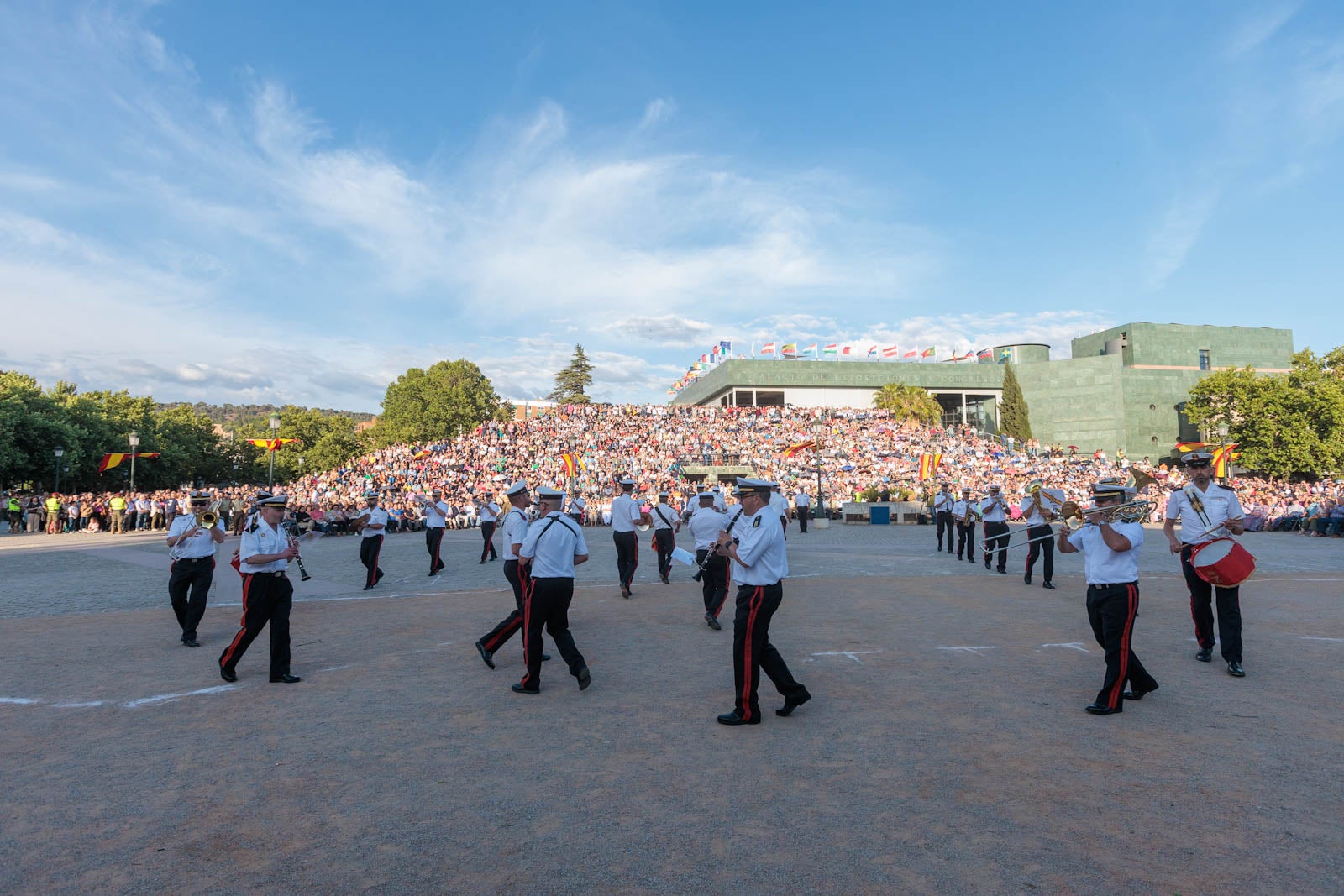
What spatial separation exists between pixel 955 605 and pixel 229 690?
8.90 metres

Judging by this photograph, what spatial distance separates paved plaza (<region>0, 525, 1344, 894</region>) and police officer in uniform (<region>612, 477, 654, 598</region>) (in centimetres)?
268

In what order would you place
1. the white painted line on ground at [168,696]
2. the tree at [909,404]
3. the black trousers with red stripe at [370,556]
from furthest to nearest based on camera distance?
the tree at [909,404] < the black trousers with red stripe at [370,556] < the white painted line on ground at [168,696]

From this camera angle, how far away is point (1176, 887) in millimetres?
3207

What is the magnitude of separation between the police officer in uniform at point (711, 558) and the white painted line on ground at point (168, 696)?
190 inches

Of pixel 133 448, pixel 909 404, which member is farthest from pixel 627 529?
pixel 909 404

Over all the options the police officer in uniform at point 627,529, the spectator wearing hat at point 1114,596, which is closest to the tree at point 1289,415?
the police officer in uniform at point 627,529

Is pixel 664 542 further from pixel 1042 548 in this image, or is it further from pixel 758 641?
pixel 758 641

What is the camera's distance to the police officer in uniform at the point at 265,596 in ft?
22.3

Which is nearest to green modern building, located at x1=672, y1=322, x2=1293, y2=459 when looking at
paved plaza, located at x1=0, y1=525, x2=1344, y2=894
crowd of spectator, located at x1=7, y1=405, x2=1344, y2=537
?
crowd of spectator, located at x1=7, y1=405, x2=1344, y2=537

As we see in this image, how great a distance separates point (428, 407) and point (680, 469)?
105ft

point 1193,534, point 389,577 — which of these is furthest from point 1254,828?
point 389,577

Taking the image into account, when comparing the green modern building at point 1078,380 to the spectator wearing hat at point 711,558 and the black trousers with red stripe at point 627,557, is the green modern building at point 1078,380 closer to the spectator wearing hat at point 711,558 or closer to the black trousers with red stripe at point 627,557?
the black trousers with red stripe at point 627,557

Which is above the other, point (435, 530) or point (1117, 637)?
point (435, 530)

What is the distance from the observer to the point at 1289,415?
4922 cm
